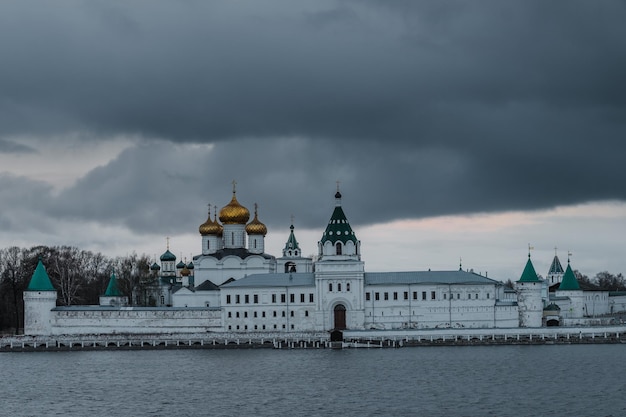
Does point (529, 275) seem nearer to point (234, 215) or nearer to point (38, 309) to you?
point (234, 215)

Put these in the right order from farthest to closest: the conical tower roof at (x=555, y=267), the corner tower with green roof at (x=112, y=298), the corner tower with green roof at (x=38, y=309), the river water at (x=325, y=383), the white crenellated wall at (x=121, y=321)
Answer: the conical tower roof at (x=555, y=267) < the corner tower with green roof at (x=112, y=298) < the white crenellated wall at (x=121, y=321) < the corner tower with green roof at (x=38, y=309) < the river water at (x=325, y=383)

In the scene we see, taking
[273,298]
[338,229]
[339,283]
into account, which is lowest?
[273,298]

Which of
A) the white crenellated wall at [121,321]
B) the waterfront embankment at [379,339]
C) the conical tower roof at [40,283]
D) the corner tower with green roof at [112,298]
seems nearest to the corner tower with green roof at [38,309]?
the conical tower roof at [40,283]

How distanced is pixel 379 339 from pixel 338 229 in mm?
9160

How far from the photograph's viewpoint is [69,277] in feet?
336

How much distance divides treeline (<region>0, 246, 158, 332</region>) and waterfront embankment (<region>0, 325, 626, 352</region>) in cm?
1471

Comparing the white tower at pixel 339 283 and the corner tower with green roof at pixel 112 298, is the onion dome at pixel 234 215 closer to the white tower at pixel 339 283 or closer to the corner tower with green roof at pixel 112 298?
the corner tower with green roof at pixel 112 298

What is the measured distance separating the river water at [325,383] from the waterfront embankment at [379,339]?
2.89m

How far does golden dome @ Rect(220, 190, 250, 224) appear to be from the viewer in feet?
297

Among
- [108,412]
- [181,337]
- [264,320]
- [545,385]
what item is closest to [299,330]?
[264,320]

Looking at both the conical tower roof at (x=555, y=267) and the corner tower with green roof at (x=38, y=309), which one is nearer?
the corner tower with green roof at (x=38, y=309)

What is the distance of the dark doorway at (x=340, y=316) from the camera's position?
264 ft

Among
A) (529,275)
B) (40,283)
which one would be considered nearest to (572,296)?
(529,275)

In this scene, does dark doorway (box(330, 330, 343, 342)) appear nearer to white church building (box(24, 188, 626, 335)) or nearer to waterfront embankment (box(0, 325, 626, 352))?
waterfront embankment (box(0, 325, 626, 352))
